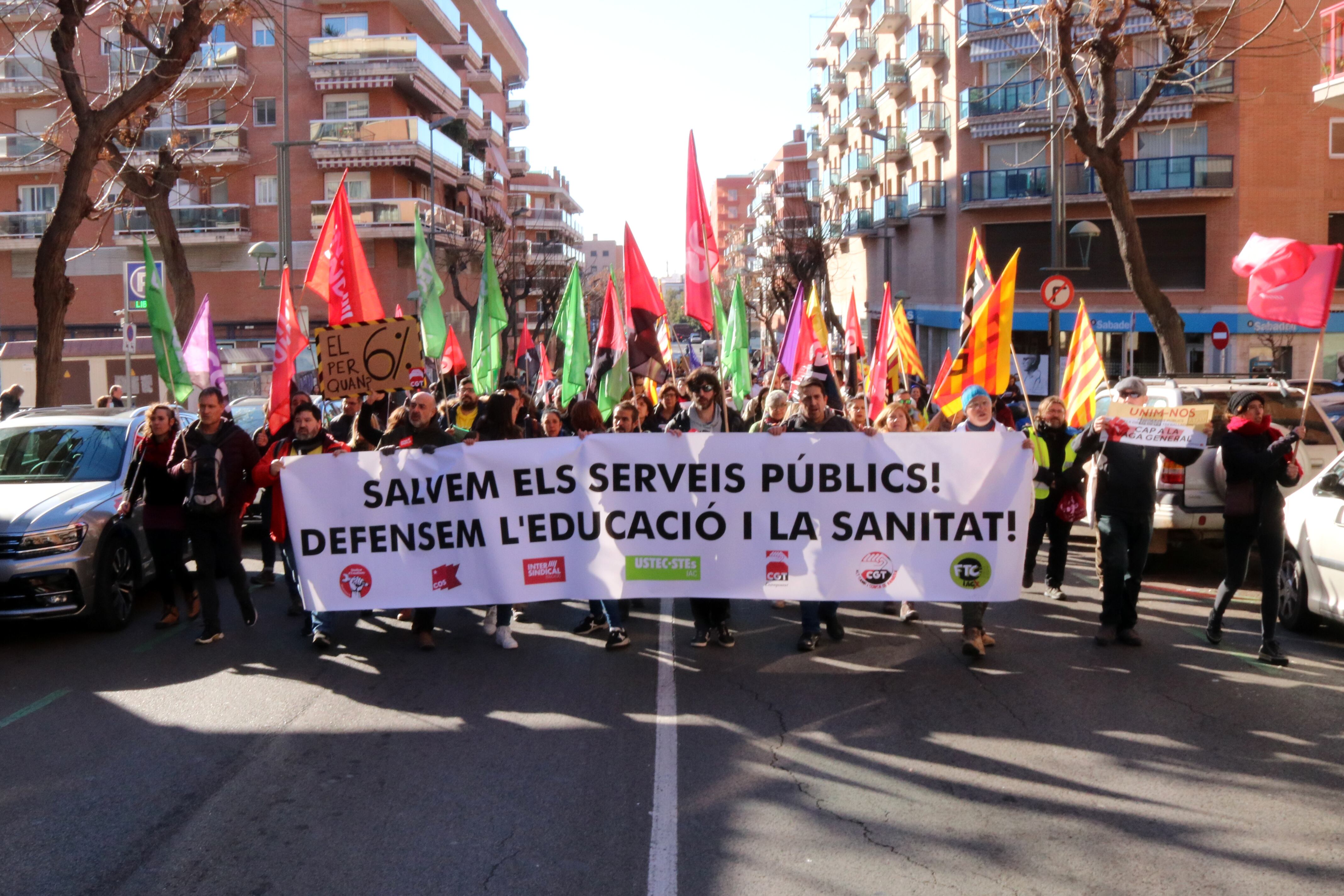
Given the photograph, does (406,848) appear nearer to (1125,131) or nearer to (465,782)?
(465,782)

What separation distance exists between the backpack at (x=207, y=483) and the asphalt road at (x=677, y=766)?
3.37 feet

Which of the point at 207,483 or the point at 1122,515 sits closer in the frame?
the point at 1122,515

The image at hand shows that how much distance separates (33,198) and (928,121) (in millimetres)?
34075

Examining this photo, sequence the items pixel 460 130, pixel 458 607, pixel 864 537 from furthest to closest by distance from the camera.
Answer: pixel 460 130 < pixel 458 607 < pixel 864 537

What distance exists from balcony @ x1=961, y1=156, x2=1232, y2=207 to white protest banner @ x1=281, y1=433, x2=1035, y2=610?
107 feet

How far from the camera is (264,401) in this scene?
15.8 metres

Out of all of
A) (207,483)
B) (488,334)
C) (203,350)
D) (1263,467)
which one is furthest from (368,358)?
(1263,467)

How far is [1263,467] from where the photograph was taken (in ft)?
25.8

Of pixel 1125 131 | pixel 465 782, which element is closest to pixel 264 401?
pixel 465 782

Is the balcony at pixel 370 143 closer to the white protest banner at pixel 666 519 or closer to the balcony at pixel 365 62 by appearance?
the balcony at pixel 365 62

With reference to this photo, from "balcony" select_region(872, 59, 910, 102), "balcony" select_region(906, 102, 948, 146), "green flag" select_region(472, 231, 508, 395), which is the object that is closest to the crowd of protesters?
"green flag" select_region(472, 231, 508, 395)

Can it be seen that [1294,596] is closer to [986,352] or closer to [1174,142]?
[986,352]

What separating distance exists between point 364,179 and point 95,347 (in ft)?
38.5

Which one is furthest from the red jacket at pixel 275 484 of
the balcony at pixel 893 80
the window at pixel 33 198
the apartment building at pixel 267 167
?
the balcony at pixel 893 80
